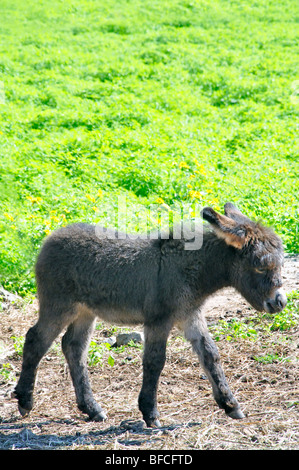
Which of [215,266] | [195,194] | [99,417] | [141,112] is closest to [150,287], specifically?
[215,266]

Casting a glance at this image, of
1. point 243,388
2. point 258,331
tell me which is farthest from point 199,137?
point 243,388

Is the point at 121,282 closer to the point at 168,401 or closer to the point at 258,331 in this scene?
the point at 168,401

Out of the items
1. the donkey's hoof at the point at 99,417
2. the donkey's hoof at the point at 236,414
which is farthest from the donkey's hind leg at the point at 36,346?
the donkey's hoof at the point at 236,414

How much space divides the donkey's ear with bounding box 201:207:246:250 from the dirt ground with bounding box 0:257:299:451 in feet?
3.41

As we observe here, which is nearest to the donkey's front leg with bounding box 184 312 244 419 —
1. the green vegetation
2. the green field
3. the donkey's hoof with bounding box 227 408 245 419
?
the donkey's hoof with bounding box 227 408 245 419

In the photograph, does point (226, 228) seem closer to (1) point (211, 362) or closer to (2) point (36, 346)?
(1) point (211, 362)

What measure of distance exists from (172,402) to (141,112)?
9.82 m

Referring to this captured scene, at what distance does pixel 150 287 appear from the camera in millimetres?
6039

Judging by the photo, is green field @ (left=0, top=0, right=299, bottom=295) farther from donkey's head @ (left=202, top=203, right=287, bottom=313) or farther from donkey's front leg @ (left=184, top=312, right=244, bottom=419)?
donkey's head @ (left=202, top=203, right=287, bottom=313)

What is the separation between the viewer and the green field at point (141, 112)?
438 inches

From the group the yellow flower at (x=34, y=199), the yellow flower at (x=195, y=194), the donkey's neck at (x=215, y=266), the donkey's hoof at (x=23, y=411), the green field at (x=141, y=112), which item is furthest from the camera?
the green field at (x=141, y=112)

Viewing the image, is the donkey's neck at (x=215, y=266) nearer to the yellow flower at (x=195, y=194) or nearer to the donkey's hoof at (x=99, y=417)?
the donkey's hoof at (x=99, y=417)

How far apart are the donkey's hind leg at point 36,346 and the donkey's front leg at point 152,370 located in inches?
33.5

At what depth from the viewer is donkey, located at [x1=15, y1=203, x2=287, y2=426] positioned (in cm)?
591
